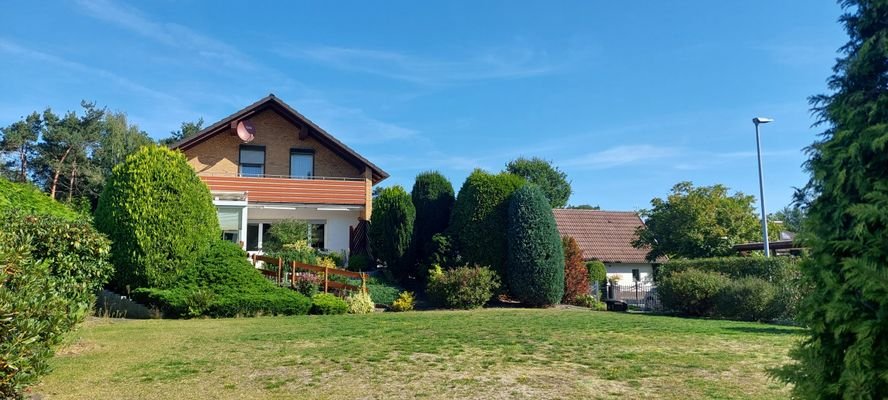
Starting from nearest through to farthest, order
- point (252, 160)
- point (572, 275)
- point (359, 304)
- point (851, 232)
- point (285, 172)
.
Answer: point (851, 232) → point (359, 304) → point (572, 275) → point (252, 160) → point (285, 172)

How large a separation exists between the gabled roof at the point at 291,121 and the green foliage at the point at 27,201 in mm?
13046

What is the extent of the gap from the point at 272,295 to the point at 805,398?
48.9 ft

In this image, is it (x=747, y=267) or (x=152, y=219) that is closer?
(x=152, y=219)

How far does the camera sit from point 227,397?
6152mm

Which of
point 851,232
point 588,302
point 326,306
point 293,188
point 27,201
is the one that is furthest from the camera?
point 293,188

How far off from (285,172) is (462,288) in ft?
46.1

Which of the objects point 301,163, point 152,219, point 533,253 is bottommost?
point 533,253

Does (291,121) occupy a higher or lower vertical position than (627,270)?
higher

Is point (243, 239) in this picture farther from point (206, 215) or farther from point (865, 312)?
point (865, 312)

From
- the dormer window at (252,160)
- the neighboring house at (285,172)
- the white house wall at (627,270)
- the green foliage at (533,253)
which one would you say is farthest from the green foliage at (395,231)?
the white house wall at (627,270)

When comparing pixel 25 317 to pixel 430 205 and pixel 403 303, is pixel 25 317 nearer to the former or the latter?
pixel 403 303

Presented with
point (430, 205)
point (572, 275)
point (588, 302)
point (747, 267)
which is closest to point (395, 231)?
point (430, 205)

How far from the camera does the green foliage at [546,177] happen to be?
200ft

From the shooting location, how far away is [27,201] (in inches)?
517
